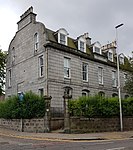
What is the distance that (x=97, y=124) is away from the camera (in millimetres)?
21641

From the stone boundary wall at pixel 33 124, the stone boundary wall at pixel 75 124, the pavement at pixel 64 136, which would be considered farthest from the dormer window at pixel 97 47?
the pavement at pixel 64 136

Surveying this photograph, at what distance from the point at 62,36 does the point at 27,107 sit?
1059cm

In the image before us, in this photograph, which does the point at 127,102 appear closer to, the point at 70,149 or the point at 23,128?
the point at 23,128

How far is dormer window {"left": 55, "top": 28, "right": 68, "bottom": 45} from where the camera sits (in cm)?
2775

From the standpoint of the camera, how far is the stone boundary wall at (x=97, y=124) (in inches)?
790

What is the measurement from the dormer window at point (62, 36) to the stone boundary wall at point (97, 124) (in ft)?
34.5

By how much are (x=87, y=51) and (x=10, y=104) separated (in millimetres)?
13864

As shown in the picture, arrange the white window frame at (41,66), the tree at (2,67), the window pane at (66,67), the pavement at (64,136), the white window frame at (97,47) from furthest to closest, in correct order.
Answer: the tree at (2,67)
the white window frame at (97,47)
the window pane at (66,67)
the white window frame at (41,66)
the pavement at (64,136)

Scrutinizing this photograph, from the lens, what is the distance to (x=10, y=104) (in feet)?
75.2

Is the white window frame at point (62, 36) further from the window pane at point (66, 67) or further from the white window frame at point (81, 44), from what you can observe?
the white window frame at point (81, 44)

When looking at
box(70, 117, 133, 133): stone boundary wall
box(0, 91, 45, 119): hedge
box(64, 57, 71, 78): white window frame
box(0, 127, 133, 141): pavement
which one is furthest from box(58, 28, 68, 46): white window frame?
box(0, 127, 133, 141): pavement

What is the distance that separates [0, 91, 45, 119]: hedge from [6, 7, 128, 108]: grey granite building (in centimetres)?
381

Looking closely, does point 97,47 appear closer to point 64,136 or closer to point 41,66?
Answer: point 41,66

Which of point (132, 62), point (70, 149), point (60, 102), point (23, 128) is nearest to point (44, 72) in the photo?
point (60, 102)
